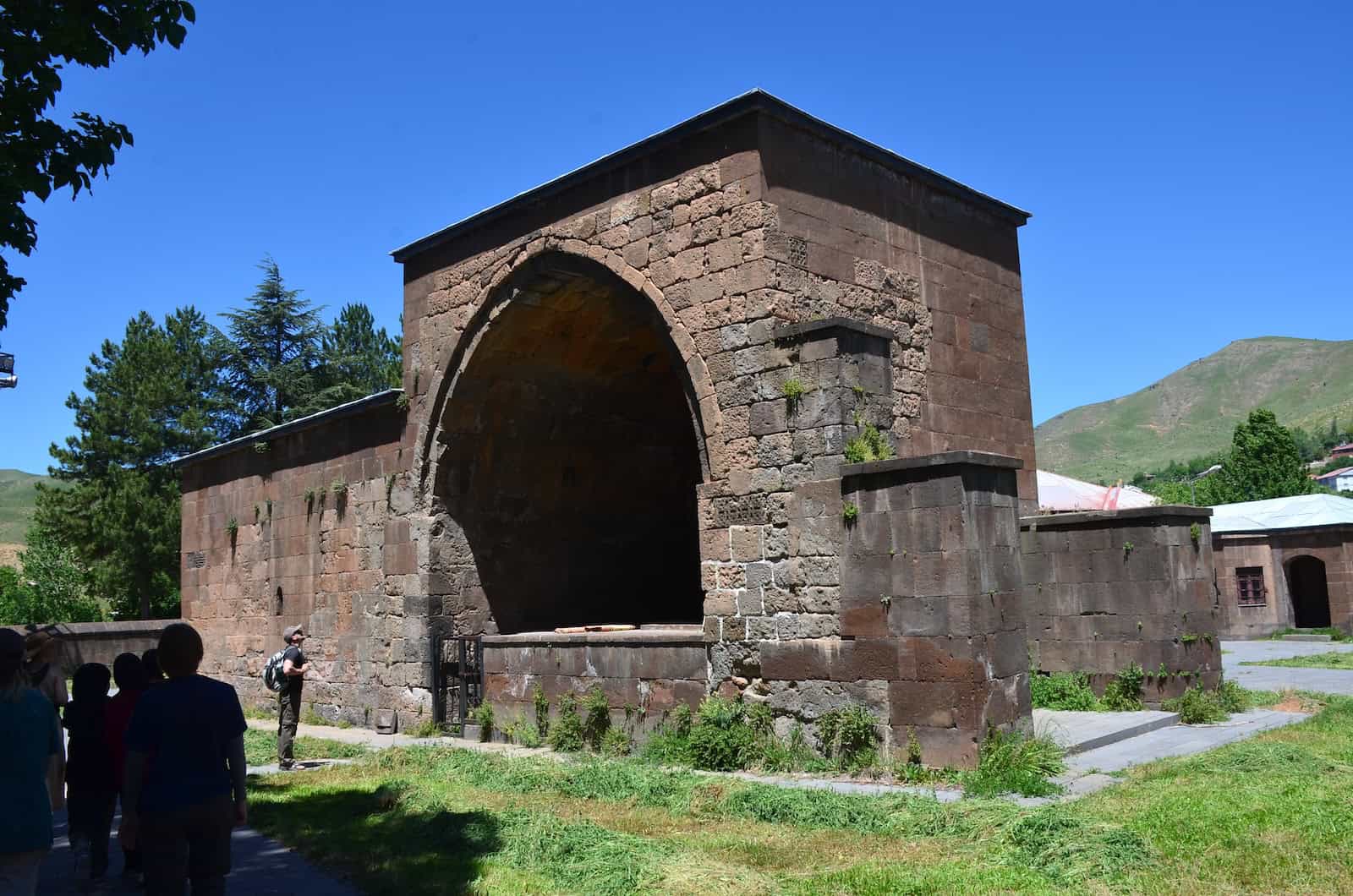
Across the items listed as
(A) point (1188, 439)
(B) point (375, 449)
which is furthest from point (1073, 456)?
(B) point (375, 449)

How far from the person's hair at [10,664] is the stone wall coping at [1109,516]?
31.1 ft

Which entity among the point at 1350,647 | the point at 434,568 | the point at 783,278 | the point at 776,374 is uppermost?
the point at 783,278

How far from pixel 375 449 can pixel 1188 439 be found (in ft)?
491

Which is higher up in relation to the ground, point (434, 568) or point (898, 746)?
point (434, 568)

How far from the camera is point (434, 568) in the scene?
517 inches

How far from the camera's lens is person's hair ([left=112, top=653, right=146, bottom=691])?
6.16 metres

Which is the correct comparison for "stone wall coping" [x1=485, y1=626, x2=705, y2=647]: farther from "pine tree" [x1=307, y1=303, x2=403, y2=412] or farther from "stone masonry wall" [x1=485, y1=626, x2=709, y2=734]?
"pine tree" [x1=307, y1=303, x2=403, y2=412]

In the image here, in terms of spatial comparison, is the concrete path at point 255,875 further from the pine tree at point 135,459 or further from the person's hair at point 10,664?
the pine tree at point 135,459

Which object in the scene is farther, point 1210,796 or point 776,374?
point 776,374

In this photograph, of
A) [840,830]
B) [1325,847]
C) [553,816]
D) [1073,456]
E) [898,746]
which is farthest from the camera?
[1073,456]

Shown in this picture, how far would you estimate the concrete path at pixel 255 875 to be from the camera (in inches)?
240

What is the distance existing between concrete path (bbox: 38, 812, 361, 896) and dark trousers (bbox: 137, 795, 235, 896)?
1713mm

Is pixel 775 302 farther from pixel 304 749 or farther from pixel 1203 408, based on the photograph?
pixel 1203 408

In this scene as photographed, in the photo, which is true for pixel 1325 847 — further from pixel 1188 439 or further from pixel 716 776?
pixel 1188 439
